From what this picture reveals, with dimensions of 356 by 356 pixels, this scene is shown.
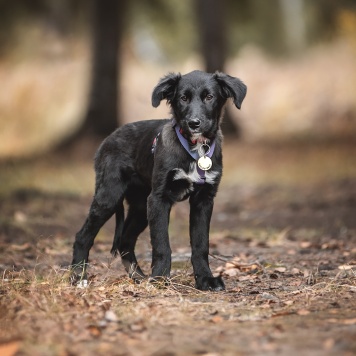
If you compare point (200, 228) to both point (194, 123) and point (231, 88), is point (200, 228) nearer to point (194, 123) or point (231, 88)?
point (194, 123)

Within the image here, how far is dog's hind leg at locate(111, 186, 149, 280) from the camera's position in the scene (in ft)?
21.8

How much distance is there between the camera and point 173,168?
5836 millimetres

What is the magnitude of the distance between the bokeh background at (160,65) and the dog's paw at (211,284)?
12.5 meters

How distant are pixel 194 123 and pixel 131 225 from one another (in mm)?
1524

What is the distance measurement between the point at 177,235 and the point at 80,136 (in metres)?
10.2

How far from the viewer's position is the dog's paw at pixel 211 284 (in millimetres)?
5750

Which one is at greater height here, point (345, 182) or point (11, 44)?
point (11, 44)

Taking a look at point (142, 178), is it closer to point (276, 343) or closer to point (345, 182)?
point (276, 343)

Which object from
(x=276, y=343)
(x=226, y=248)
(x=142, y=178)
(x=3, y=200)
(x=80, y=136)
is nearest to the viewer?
(x=276, y=343)

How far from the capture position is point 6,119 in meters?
25.7

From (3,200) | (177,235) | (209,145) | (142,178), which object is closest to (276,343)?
(209,145)

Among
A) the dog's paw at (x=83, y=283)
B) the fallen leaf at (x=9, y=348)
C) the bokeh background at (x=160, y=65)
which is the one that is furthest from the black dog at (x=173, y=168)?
the bokeh background at (x=160, y=65)

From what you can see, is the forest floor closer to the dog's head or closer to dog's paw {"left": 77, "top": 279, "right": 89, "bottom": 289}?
dog's paw {"left": 77, "top": 279, "right": 89, "bottom": 289}

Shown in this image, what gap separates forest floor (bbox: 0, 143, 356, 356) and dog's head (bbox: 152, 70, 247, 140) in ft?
4.09
